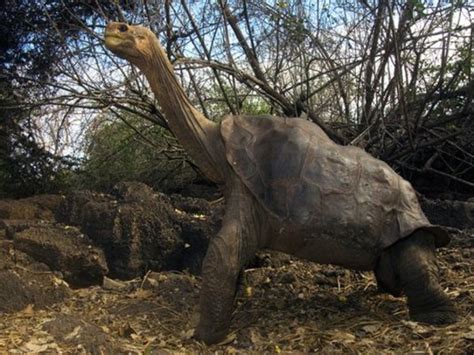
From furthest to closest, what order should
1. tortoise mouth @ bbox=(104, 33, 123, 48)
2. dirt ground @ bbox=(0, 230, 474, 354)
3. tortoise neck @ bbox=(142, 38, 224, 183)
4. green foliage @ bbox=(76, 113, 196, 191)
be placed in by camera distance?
green foliage @ bbox=(76, 113, 196, 191)
tortoise neck @ bbox=(142, 38, 224, 183)
tortoise mouth @ bbox=(104, 33, 123, 48)
dirt ground @ bbox=(0, 230, 474, 354)

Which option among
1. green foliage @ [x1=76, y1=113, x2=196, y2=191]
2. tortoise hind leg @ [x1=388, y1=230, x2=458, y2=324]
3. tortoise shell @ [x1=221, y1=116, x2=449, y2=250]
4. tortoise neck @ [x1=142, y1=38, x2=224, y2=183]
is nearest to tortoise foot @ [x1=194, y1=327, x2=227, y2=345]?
tortoise shell @ [x1=221, y1=116, x2=449, y2=250]

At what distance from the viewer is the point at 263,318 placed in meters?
3.47

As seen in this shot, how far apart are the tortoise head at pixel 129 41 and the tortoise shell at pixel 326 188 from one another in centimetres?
57

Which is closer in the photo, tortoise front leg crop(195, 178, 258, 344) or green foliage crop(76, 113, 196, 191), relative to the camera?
tortoise front leg crop(195, 178, 258, 344)

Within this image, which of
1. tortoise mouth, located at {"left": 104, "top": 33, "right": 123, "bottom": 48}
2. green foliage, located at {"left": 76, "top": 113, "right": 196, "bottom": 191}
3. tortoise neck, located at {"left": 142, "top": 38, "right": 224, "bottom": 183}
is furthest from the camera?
green foliage, located at {"left": 76, "top": 113, "right": 196, "bottom": 191}

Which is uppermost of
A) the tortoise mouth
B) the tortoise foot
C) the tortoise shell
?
the tortoise mouth

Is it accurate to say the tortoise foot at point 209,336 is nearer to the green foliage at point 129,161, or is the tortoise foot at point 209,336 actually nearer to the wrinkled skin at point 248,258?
the wrinkled skin at point 248,258

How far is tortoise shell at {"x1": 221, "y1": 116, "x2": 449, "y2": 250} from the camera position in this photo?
10.3 feet

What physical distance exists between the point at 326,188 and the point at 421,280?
0.63m

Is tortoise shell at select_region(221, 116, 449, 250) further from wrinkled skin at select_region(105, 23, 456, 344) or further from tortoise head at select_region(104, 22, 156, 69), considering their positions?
tortoise head at select_region(104, 22, 156, 69)

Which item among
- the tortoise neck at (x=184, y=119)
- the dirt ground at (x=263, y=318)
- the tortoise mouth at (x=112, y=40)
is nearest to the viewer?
the dirt ground at (x=263, y=318)

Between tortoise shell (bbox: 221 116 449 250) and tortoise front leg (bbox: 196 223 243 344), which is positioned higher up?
tortoise shell (bbox: 221 116 449 250)

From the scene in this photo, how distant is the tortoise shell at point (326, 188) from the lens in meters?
3.13

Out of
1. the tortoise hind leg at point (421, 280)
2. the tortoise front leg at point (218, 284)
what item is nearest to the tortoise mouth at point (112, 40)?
the tortoise front leg at point (218, 284)
